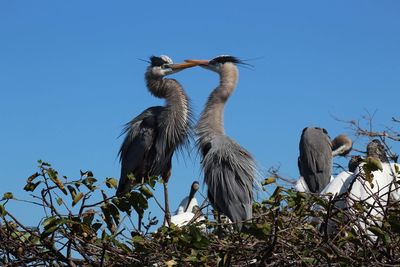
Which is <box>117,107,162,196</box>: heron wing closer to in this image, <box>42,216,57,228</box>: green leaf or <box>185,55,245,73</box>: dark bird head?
<box>185,55,245,73</box>: dark bird head

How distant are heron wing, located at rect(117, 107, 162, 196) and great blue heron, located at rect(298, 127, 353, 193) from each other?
1.92 meters

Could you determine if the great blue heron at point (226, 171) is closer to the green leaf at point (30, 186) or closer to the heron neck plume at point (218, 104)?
the heron neck plume at point (218, 104)

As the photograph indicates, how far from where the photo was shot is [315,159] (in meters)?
9.13

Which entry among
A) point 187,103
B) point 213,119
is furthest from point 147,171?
point 213,119

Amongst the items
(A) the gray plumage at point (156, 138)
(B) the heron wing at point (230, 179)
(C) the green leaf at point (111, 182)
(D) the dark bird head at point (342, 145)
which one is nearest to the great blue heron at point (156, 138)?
(A) the gray plumage at point (156, 138)

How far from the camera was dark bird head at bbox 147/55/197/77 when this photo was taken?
28.5 feet

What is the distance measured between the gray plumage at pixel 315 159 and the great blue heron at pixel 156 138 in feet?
5.21

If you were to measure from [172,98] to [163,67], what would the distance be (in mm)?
516

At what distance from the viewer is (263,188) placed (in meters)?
6.32

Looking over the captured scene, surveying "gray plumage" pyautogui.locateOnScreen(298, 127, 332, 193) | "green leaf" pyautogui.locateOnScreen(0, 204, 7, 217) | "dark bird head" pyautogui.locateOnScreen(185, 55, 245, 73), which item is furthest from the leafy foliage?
"gray plumage" pyautogui.locateOnScreen(298, 127, 332, 193)

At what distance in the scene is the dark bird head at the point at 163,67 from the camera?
869 centimetres

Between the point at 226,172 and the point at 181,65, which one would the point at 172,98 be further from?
the point at 226,172

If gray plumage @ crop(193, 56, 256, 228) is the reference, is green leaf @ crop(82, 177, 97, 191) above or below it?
below

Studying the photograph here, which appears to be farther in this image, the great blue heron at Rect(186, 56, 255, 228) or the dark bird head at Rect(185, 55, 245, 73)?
the dark bird head at Rect(185, 55, 245, 73)
